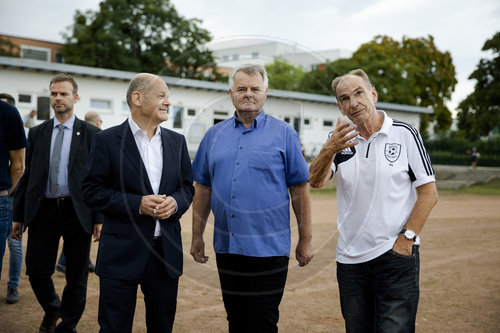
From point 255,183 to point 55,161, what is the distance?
215cm

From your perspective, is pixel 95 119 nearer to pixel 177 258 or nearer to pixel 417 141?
pixel 177 258

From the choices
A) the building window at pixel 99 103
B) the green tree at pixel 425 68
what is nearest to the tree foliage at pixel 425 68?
the green tree at pixel 425 68

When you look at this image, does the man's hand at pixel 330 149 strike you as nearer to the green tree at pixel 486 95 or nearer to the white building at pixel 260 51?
the white building at pixel 260 51

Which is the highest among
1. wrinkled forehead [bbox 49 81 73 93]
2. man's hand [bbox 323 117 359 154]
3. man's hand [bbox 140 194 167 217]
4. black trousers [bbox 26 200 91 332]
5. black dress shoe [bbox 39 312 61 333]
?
wrinkled forehead [bbox 49 81 73 93]

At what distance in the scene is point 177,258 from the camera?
10.5 ft

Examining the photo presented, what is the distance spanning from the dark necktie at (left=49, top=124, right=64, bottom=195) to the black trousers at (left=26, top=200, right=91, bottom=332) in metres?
0.14

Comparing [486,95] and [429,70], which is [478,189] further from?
[429,70]

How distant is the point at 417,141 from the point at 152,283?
6.30 ft

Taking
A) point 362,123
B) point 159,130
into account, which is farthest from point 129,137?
point 362,123

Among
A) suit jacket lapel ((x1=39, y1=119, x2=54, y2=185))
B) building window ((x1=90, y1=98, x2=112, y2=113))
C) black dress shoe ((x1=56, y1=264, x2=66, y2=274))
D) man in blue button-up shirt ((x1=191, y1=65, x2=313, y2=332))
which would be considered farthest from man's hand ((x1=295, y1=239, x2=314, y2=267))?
building window ((x1=90, y1=98, x2=112, y2=113))

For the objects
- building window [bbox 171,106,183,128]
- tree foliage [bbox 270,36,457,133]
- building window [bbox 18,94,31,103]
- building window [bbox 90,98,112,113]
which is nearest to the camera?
building window [bbox 171,106,183,128]

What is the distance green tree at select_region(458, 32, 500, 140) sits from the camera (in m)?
35.2

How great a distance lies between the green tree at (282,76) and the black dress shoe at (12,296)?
3859 millimetres

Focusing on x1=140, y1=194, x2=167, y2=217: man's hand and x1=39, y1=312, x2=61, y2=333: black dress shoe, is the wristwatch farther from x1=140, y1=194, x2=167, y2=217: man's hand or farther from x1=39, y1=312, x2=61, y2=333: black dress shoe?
x1=39, y1=312, x2=61, y2=333: black dress shoe
